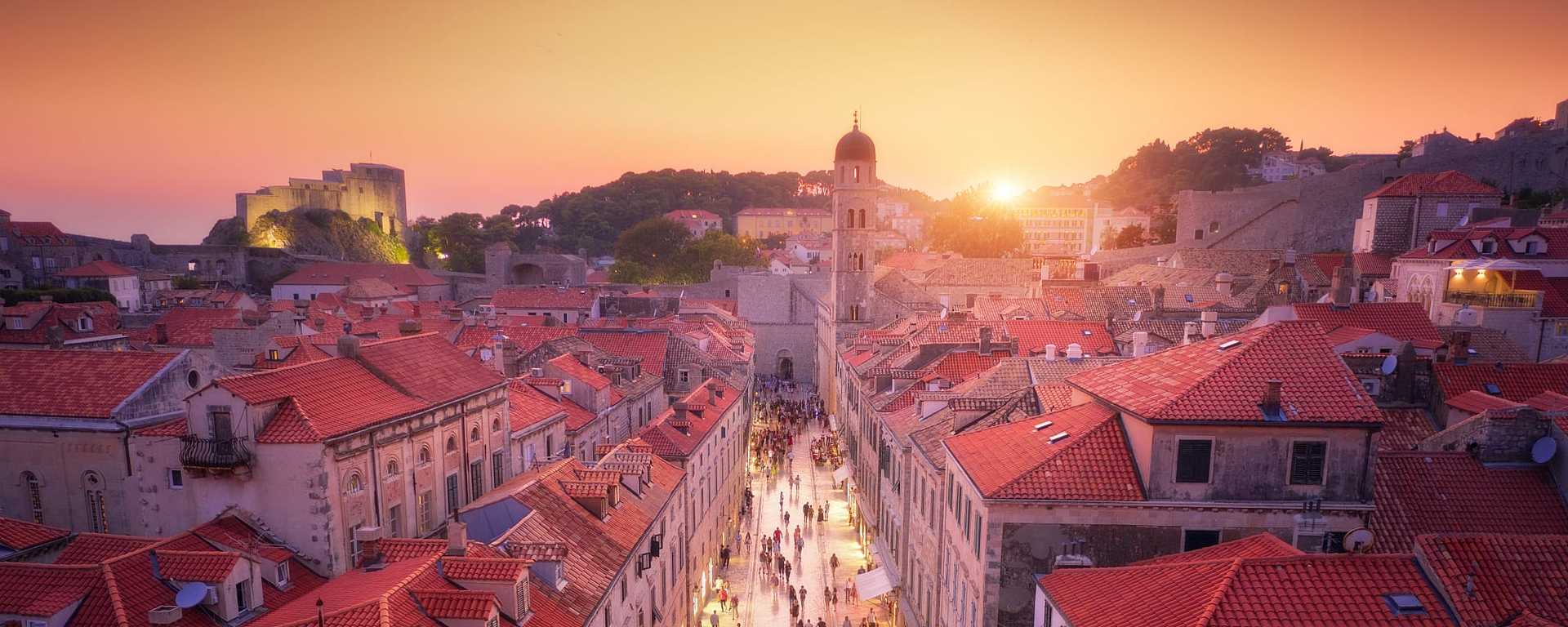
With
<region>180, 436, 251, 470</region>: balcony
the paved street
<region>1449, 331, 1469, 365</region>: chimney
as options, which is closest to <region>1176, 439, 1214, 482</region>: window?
the paved street

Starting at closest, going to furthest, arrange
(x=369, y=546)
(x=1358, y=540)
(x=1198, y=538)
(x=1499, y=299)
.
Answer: (x=1358, y=540) < (x=1198, y=538) < (x=369, y=546) < (x=1499, y=299)

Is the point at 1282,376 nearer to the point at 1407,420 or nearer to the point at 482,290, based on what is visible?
the point at 1407,420

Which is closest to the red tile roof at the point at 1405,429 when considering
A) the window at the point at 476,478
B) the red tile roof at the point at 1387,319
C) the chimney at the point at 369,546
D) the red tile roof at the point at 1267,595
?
the red tile roof at the point at 1387,319

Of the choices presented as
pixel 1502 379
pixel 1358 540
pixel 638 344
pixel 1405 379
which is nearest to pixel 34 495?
pixel 638 344

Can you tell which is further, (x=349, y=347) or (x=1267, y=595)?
(x=349, y=347)

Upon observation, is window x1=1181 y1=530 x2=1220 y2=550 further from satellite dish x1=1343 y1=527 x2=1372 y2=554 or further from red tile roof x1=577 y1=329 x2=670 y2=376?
red tile roof x1=577 y1=329 x2=670 y2=376

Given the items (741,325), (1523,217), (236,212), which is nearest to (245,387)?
(741,325)

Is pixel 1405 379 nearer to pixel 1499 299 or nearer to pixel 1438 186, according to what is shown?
pixel 1499 299

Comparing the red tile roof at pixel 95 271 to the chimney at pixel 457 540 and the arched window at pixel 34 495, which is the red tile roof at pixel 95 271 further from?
the chimney at pixel 457 540
